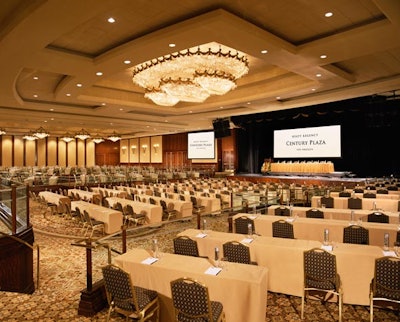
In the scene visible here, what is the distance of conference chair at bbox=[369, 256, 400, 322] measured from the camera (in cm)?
353

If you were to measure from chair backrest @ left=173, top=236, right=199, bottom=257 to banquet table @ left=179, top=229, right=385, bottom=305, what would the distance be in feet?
1.92

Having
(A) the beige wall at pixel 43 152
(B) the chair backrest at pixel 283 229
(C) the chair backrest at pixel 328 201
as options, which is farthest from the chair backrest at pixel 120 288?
(A) the beige wall at pixel 43 152

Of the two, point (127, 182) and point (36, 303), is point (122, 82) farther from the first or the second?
point (36, 303)

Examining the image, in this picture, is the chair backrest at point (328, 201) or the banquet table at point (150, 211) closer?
the chair backrest at point (328, 201)

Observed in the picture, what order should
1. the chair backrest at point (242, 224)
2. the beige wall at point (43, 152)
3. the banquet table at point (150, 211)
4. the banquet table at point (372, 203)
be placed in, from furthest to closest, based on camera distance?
1. the beige wall at point (43, 152)
2. the banquet table at point (150, 211)
3. the banquet table at point (372, 203)
4. the chair backrest at point (242, 224)

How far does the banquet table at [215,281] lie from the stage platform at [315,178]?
1342cm

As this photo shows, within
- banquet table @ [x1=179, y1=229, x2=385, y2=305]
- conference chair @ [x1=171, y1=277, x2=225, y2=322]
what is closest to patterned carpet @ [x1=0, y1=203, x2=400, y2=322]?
banquet table @ [x1=179, y1=229, x2=385, y2=305]

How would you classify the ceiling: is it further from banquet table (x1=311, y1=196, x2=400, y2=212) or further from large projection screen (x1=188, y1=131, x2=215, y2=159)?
large projection screen (x1=188, y1=131, x2=215, y2=159)

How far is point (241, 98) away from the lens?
14328 mm

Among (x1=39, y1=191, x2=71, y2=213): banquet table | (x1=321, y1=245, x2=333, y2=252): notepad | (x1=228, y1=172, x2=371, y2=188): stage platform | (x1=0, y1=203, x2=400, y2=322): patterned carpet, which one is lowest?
(x1=0, y1=203, x2=400, y2=322): patterned carpet

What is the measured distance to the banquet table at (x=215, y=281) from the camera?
10.6 feet

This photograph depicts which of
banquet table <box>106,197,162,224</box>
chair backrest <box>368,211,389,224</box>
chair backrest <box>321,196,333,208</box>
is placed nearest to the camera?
chair backrest <box>368,211,389,224</box>

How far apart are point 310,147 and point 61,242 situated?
52.0ft

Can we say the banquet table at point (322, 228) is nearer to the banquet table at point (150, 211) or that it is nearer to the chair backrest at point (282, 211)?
the chair backrest at point (282, 211)
